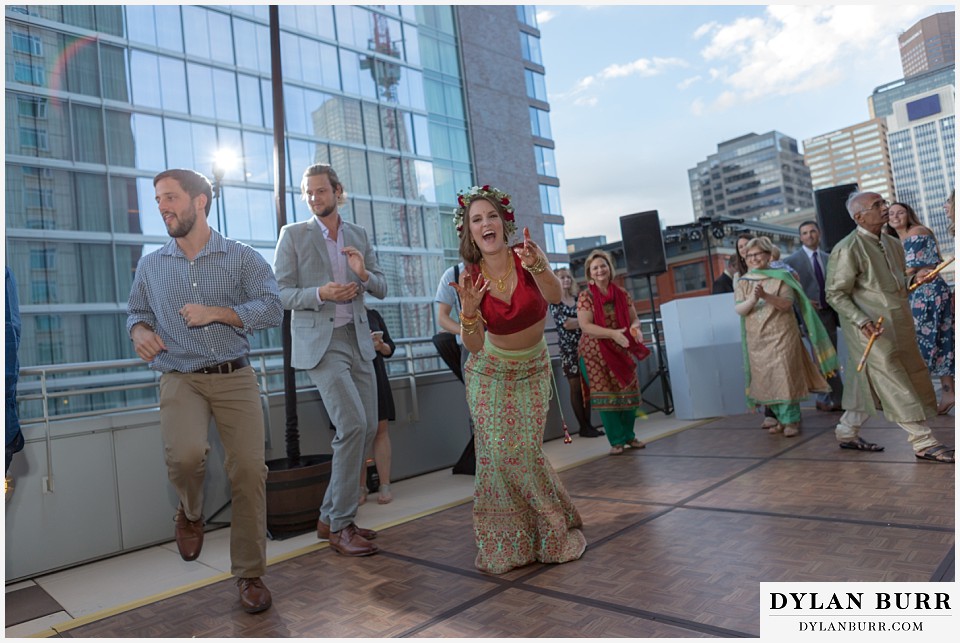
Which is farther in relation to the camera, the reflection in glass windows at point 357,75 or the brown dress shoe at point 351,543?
the reflection in glass windows at point 357,75

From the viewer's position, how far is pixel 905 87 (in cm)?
639

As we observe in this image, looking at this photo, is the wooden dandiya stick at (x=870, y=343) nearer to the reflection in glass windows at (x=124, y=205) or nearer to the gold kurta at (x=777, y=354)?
the gold kurta at (x=777, y=354)

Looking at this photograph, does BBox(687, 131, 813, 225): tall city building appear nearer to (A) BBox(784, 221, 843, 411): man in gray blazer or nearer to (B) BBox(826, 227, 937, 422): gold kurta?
(A) BBox(784, 221, 843, 411): man in gray blazer

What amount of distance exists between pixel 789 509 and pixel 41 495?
363cm

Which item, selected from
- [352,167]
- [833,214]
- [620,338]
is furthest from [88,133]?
[833,214]

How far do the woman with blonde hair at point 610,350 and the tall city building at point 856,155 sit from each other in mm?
11820

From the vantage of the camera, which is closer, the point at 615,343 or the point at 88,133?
the point at 615,343

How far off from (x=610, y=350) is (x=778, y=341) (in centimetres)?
133

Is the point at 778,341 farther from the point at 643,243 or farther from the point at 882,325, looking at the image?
the point at 643,243

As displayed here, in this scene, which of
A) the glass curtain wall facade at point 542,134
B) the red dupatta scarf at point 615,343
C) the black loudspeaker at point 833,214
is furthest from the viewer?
the glass curtain wall facade at point 542,134

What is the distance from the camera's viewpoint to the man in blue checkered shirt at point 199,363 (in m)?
2.14

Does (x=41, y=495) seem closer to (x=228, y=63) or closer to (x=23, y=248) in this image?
(x=23, y=248)

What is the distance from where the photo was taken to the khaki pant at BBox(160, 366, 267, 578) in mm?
2137

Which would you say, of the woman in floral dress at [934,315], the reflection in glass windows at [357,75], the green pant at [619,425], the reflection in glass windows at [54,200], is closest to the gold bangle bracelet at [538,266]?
the green pant at [619,425]
